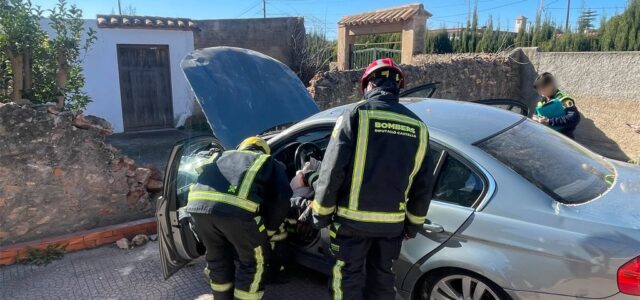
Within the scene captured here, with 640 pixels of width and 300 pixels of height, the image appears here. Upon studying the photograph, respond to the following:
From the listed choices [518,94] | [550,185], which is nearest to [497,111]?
[550,185]

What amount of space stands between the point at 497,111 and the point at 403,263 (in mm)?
1324

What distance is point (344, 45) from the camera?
12828 mm

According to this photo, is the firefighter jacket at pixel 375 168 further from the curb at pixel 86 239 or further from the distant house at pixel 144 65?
the distant house at pixel 144 65

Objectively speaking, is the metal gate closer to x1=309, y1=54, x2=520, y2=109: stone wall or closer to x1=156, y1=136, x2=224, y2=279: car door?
x1=309, y1=54, x2=520, y2=109: stone wall

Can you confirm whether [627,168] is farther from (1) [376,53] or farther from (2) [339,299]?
(1) [376,53]

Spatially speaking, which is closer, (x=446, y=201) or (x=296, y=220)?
(x=446, y=201)

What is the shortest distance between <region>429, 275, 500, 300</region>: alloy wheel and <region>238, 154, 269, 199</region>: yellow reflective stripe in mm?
1211

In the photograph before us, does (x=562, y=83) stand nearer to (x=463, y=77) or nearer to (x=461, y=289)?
(x=463, y=77)

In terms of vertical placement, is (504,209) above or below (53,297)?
above

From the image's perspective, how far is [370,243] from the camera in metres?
2.41

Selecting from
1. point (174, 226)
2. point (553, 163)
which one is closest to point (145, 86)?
point (174, 226)

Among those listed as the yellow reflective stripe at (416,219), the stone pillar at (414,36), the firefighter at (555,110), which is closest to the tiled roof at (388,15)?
the stone pillar at (414,36)

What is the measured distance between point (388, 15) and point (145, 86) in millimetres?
6308

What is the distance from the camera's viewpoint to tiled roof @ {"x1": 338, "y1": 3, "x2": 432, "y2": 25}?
34.8ft
